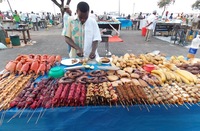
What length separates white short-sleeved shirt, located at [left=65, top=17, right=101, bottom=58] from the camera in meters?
2.63

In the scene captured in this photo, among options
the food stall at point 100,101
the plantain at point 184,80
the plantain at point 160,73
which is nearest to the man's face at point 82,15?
the food stall at point 100,101

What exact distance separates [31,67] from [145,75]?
6.45 feet

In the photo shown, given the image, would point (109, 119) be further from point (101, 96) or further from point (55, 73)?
point (55, 73)

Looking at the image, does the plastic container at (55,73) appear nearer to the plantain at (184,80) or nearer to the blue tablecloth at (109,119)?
the blue tablecloth at (109,119)

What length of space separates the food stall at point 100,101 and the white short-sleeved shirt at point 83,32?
3.08ft

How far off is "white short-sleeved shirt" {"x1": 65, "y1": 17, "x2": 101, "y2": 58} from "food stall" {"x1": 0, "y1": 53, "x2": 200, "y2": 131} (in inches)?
36.9

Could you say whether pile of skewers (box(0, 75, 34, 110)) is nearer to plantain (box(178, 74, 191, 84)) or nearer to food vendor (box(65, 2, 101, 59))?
food vendor (box(65, 2, 101, 59))

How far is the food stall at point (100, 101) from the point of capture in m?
1.58

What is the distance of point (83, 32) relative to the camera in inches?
107

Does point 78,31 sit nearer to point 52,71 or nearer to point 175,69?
point 52,71

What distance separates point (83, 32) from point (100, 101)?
160cm

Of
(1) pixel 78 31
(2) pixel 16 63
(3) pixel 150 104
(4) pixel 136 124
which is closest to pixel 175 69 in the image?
(3) pixel 150 104

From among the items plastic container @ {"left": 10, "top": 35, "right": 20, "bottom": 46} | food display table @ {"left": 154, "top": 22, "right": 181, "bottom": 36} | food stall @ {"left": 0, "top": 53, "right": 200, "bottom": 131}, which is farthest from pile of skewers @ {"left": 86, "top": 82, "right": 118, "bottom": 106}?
food display table @ {"left": 154, "top": 22, "right": 181, "bottom": 36}

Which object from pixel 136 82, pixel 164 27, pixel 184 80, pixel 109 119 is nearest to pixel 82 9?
pixel 136 82
